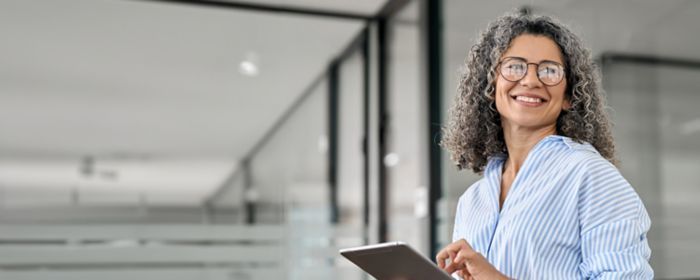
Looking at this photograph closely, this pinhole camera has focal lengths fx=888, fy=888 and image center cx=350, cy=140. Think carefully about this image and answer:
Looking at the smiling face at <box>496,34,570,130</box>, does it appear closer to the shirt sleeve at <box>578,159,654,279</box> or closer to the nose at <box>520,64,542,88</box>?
the nose at <box>520,64,542,88</box>

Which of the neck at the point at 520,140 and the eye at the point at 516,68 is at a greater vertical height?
the eye at the point at 516,68

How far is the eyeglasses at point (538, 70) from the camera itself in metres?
1.26

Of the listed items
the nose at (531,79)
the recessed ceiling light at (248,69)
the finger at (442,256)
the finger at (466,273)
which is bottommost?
the finger at (466,273)

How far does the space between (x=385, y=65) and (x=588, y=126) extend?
3838 mm

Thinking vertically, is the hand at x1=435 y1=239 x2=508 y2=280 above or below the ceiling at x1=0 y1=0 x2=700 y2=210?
below

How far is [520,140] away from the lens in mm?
1319

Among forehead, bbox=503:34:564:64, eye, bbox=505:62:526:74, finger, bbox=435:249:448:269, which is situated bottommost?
finger, bbox=435:249:448:269

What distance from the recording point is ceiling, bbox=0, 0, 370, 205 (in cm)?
445

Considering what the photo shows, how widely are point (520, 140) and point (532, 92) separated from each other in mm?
92

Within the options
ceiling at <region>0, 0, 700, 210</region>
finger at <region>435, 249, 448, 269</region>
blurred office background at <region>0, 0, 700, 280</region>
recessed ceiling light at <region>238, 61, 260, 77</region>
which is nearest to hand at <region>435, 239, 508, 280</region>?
finger at <region>435, 249, 448, 269</region>

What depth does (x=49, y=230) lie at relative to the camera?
4398mm

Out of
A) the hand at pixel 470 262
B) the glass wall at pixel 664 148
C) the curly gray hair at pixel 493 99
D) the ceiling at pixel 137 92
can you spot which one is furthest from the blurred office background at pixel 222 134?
the hand at pixel 470 262

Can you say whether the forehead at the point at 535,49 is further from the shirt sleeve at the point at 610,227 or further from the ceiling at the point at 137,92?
the ceiling at the point at 137,92

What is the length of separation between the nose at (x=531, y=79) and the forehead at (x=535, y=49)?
0.02 m
